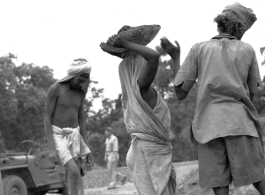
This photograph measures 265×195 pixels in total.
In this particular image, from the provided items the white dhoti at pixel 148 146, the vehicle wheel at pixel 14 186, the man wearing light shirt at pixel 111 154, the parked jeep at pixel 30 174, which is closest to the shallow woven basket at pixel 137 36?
the white dhoti at pixel 148 146

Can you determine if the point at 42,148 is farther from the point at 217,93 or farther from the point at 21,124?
the point at 21,124

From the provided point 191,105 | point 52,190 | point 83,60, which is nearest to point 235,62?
point 83,60

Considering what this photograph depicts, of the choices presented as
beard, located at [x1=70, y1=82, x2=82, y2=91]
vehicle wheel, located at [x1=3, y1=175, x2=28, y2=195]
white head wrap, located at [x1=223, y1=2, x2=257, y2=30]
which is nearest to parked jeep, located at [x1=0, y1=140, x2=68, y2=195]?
vehicle wheel, located at [x1=3, y1=175, x2=28, y2=195]

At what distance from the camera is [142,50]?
181 inches

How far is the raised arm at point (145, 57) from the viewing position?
14.9ft

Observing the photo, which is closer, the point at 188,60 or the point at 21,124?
the point at 188,60

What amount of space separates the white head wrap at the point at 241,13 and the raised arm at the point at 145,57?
2.25 ft

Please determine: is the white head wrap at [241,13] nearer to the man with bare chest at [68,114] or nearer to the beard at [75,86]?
the man with bare chest at [68,114]

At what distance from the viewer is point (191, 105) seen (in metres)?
35.7

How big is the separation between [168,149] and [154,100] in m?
0.44

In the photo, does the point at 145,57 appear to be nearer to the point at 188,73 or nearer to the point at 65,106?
the point at 188,73

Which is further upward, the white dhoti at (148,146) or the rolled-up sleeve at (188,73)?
the rolled-up sleeve at (188,73)

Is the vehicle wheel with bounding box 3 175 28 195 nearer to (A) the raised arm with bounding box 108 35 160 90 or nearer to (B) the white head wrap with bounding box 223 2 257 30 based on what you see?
(A) the raised arm with bounding box 108 35 160 90

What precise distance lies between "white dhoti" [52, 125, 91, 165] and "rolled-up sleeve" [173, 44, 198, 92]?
2670 millimetres
